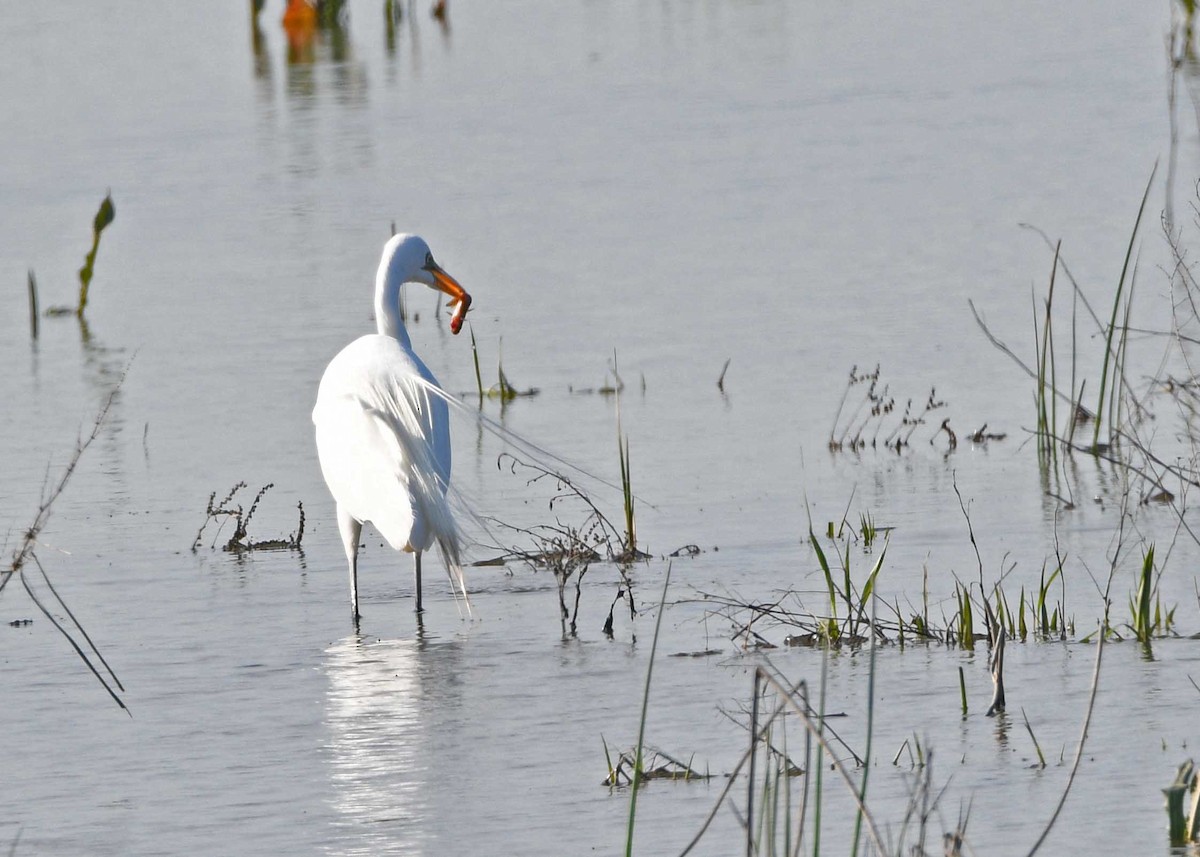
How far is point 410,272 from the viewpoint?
9.16 meters

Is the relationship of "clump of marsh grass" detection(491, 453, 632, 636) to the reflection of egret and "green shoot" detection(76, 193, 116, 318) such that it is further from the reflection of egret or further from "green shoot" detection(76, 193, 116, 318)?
"green shoot" detection(76, 193, 116, 318)

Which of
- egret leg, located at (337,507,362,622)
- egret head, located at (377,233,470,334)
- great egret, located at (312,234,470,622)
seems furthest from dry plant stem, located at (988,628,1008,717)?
egret head, located at (377,233,470,334)

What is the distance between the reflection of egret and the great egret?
0.42m

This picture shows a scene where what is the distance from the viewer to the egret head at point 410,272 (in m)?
8.93

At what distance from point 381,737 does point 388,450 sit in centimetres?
179

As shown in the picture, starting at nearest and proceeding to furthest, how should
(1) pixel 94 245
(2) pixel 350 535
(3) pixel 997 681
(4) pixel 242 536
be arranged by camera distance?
(3) pixel 997 681 < (2) pixel 350 535 < (4) pixel 242 536 < (1) pixel 94 245

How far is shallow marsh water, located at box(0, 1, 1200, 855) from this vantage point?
5684 mm

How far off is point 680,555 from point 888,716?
7.35 feet

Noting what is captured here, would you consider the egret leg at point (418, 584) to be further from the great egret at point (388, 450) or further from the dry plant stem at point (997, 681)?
the dry plant stem at point (997, 681)

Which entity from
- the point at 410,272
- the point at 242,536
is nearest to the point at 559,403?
the point at 410,272

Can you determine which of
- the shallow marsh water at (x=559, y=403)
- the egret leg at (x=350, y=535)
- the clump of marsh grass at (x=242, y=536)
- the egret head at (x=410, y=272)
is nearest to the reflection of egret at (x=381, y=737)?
the shallow marsh water at (x=559, y=403)

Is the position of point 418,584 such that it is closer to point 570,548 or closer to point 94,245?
point 570,548

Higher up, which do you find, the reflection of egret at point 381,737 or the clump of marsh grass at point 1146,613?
the clump of marsh grass at point 1146,613

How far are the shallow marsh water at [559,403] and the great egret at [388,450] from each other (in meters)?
0.35
